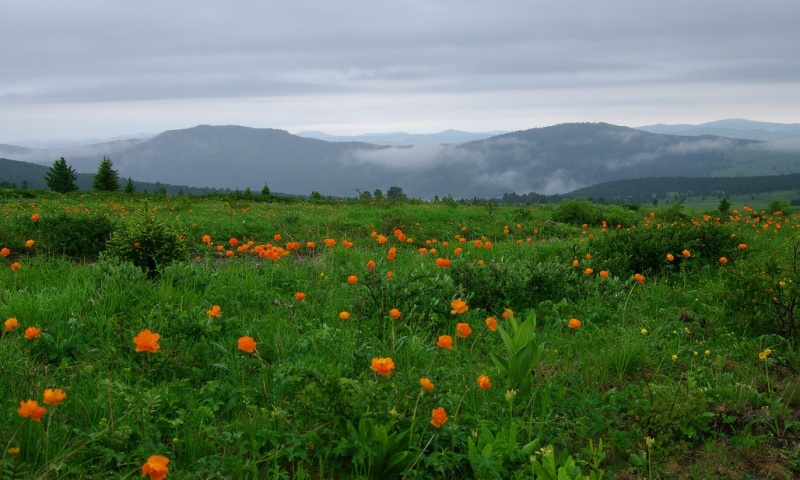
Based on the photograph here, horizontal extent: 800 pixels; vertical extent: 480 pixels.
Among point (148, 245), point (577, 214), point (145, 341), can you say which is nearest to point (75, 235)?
point (148, 245)

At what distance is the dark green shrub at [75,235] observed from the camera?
916 cm

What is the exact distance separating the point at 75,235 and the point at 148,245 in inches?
159

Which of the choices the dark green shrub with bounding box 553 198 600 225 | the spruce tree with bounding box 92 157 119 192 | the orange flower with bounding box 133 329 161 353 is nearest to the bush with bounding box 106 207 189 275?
the orange flower with bounding box 133 329 161 353

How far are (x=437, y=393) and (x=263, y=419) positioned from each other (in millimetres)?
1015

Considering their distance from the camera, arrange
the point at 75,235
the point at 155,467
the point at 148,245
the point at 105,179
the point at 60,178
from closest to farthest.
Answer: the point at 155,467, the point at 148,245, the point at 75,235, the point at 60,178, the point at 105,179

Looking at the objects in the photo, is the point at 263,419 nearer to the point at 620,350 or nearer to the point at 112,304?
the point at 112,304

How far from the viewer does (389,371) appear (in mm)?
2873

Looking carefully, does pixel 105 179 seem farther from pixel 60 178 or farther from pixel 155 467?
pixel 155 467

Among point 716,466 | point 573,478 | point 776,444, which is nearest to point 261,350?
point 573,478

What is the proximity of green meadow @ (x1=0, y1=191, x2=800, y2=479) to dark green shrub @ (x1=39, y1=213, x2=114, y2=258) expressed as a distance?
10.1 ft

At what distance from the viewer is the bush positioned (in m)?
6.18

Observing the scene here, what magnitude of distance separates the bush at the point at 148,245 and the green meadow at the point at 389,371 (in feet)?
0.07

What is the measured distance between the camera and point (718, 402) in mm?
3867

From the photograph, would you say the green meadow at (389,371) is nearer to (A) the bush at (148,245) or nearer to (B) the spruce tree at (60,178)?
(A) the bush at (148,245)
